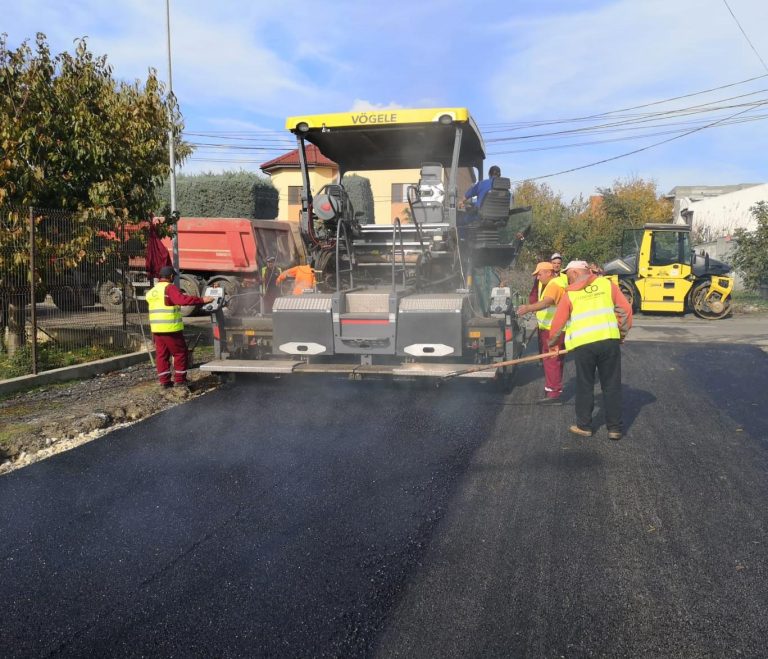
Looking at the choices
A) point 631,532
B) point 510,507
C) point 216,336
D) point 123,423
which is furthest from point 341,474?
point 216,336

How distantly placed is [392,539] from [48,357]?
267 inches

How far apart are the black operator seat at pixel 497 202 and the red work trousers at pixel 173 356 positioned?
12.2 ft

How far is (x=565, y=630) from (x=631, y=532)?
1175mm

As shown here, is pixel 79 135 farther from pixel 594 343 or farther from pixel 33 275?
pixel 594 343

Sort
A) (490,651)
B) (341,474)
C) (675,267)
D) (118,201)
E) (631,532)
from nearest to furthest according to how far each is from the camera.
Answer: (490,651) → (631,532) → (341,474) → (118,201) → (675,267)

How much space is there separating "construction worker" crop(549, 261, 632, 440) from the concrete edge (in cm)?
596

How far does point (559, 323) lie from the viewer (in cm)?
622

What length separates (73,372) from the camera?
8.53 metres

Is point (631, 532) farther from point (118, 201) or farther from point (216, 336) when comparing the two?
point (118, 201)

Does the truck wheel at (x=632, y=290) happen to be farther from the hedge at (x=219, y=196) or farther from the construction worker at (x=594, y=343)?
the hedge at (x=219, y=196)

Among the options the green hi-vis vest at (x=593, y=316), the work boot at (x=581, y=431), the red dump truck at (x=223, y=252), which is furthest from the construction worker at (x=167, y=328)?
the red dump truck at (x=223, y=252)


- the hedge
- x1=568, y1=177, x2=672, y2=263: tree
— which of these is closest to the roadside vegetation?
x1=568, y1=177, x2=672, y2=263: tree

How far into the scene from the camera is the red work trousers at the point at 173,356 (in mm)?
7801

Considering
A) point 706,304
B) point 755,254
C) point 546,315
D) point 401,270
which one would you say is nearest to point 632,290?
point 706,304
